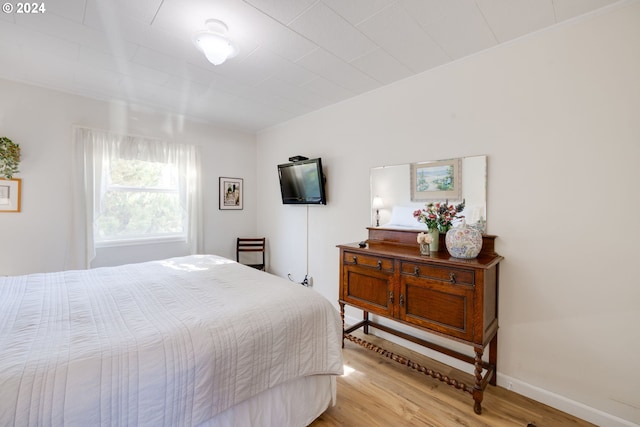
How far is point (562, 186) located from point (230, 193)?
3947 mm

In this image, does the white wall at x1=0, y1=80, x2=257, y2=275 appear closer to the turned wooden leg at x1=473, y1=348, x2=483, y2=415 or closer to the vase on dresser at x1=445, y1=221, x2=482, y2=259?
the vase on dresser at x1=445, y1=221, x2=482, y2=259

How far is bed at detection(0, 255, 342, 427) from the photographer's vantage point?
949 millimetres

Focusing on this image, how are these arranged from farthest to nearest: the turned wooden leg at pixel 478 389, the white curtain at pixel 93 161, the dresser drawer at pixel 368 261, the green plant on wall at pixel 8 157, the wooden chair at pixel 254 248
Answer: the wooden chair at pixel 254 248 → the white curtain at pixel 93 161 → the green plant on wall at pixel 8 157 → the dresser drawer at pixel 368 261 → the turned wooden leg at pixel 478 389

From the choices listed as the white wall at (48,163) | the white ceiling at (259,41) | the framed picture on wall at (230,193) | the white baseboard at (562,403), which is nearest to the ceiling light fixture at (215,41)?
the white ceiling at (259,41)

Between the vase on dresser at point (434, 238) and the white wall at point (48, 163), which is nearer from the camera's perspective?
the vase on dresser at point (434, 238)

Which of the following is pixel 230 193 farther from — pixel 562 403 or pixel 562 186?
pixel 562 403

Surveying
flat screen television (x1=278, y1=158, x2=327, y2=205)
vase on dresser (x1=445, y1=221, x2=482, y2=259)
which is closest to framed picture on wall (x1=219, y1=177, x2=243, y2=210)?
flat screen television (x1=278, y1=158, x2=327, y2=205)

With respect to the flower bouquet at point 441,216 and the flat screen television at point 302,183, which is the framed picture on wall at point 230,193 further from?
the flower bouquet at point 441,216

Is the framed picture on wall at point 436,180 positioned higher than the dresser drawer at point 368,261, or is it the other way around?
the framed picture on wall at point 436,180

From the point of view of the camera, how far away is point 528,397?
199 cm

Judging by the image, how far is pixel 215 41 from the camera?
1864 mm

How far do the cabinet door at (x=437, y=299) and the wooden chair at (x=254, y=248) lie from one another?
9.05 feet

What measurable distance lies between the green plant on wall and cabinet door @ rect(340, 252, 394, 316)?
3373 mm

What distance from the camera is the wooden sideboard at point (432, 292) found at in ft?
6.05
